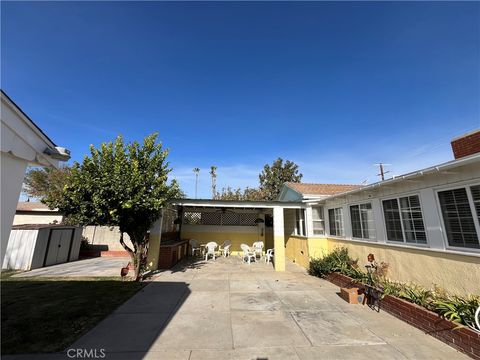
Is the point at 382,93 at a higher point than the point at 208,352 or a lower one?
higher

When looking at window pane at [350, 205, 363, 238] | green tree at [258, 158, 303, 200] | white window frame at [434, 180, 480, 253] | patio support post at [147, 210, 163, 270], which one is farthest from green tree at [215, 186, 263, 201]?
white window frame at [434, 180, 480, 253]

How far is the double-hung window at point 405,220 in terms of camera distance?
551 centimetres

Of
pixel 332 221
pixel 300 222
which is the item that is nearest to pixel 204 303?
pixel 332 221

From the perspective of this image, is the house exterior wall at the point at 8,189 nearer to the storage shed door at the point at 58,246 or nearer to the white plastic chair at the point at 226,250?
the white plastic chair at the point at 226,250

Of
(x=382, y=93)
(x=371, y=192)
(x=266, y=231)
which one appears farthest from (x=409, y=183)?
(x=266, y=231)

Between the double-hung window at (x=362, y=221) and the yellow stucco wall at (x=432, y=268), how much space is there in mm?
524

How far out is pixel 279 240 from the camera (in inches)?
418

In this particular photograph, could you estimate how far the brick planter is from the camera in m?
3.55

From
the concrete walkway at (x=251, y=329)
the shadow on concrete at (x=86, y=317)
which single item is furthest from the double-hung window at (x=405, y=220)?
the shadow on concrete at (x=86, y=317)

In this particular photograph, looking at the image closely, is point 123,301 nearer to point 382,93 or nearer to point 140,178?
point 140,178

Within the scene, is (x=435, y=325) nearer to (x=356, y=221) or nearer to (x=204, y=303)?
(x=356, y=221)

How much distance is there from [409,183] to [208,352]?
6.05 metres

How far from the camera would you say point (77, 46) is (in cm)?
753
